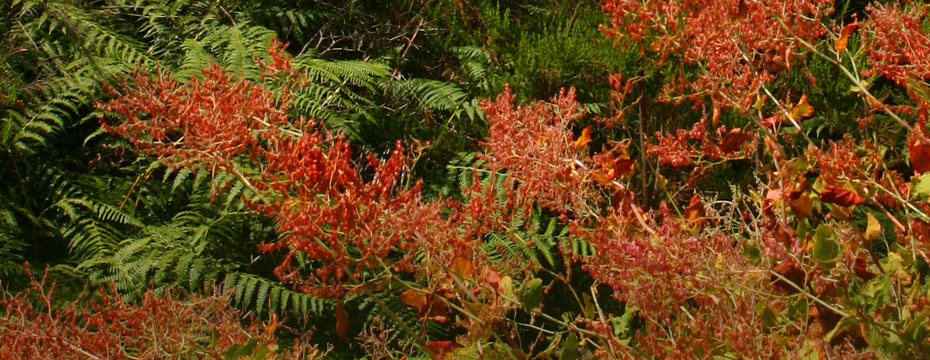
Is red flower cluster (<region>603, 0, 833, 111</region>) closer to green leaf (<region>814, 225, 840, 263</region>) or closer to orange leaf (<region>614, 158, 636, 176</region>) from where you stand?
orange leaf (<region>614, 158, 636, 176</region>)

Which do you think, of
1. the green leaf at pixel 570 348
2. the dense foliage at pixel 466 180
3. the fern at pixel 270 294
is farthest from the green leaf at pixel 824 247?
the fern at pixel 270 294

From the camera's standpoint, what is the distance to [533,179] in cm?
90

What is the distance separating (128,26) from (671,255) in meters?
2.46

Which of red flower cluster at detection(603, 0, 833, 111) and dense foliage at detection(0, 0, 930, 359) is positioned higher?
red flower cluster at detection(603, 0, 833, 111)

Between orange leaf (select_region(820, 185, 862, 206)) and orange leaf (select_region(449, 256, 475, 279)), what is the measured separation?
32cm

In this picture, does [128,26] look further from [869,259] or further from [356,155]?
[869,259]

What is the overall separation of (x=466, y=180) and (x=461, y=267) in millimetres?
1428

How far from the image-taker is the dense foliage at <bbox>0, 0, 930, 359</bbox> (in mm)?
792

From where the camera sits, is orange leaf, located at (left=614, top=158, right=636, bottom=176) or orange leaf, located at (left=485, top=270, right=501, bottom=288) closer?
orange leaf, located at (left=485, top=270, right=501, bottom=288)

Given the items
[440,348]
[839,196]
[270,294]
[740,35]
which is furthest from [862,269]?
[270,294]

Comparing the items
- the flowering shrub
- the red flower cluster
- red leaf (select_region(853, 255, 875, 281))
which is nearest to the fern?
the flowering shrub

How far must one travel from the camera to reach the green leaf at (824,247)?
2.25 feet

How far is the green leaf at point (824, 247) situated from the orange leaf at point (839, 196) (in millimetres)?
148

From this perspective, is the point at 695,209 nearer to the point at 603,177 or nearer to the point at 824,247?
the point at 603,177
